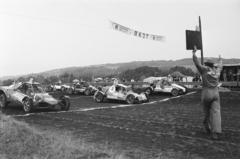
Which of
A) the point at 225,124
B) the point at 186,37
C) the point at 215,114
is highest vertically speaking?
the point at 186,37

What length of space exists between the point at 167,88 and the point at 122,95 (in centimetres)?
593

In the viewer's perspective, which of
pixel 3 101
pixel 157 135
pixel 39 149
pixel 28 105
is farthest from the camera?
pixel 3 101

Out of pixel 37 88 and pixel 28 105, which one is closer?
pixel 28 105

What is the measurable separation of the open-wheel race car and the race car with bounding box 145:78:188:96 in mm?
10272

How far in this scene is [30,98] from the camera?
39.5ft

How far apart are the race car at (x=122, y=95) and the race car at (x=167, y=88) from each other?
4.76 meters

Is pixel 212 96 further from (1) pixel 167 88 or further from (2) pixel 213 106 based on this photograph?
(1) pixel 167 88

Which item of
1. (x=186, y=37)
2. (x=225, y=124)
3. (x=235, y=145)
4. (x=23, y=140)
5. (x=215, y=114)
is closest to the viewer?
(x=23, y=140)

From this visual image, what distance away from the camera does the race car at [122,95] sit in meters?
15.9

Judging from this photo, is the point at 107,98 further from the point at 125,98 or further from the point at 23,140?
the point at 23,140

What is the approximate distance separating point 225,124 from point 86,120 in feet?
16.4

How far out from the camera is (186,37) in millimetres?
17406

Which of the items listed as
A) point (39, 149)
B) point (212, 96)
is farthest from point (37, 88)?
point (212, 96)

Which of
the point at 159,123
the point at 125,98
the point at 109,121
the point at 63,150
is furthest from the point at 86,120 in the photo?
the point at 125,98
